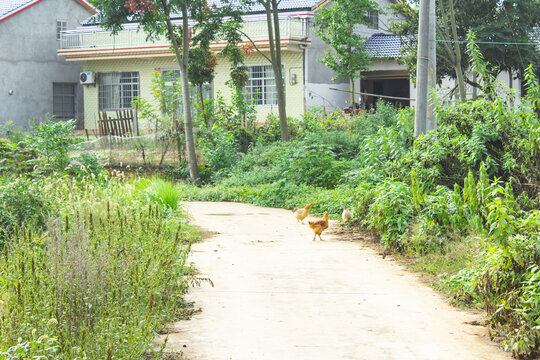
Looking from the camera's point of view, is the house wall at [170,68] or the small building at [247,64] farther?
the house wall at [170,68]

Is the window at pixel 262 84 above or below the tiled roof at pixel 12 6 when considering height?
below

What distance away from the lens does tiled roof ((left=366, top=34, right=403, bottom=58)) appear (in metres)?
29.9

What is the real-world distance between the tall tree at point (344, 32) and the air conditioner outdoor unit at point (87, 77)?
11284mm

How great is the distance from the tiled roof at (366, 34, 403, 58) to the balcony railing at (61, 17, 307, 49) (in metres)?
3.82

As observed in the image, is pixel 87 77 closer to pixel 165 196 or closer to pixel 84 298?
pixel 165 196

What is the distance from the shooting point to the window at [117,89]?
32.4m

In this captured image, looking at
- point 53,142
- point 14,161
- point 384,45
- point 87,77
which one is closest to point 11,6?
point 87,77

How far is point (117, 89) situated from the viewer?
3294 centimetres

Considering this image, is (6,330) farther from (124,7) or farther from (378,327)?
(124,7)

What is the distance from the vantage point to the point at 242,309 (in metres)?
7.07

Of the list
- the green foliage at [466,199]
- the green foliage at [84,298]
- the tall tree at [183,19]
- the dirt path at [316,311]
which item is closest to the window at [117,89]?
the tall tree at [183,19]

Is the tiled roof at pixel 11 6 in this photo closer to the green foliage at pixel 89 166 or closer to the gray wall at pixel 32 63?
the gray wall at pixel 32 63

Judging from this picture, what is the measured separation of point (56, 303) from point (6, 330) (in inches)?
19.7

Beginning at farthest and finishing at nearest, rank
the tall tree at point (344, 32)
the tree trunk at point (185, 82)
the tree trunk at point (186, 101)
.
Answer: the tall tree at point (344, 32)
the tree trunk at point (186, 101)
the tree trunk at point (185, 82)
